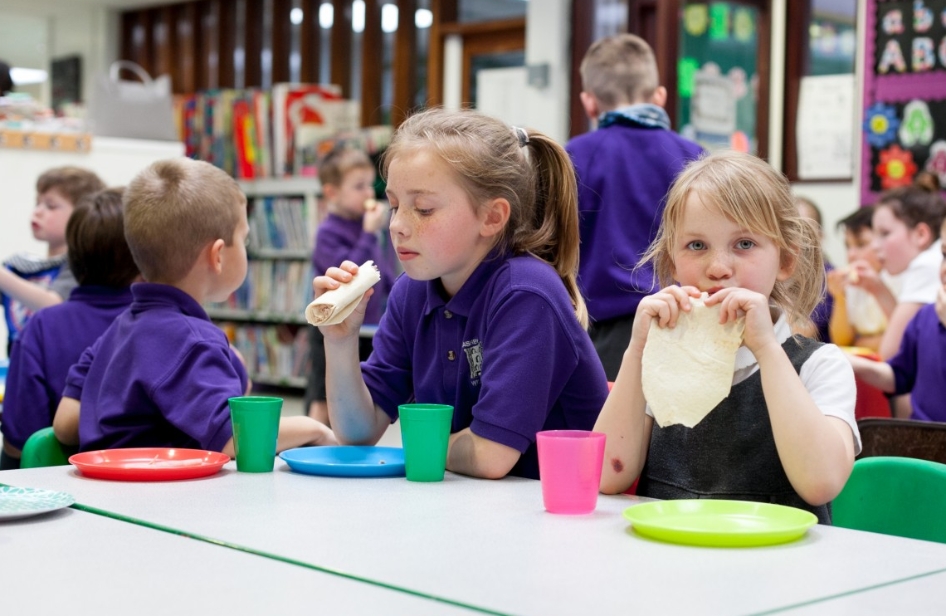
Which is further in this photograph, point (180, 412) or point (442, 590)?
point (180, 412)

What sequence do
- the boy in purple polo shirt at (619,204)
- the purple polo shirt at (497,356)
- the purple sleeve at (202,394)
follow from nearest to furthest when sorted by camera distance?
the purple polo shirt at (497,356)
the purple sleeve at (202,394)
the boy in purple polo shirt at (619,204)

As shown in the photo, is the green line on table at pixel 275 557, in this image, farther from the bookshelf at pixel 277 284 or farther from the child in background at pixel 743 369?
the bookshelf at pixel 277 284

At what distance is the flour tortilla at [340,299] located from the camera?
1.66 metres

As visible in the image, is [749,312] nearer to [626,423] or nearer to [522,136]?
[626,423]

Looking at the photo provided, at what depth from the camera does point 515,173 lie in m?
1.85

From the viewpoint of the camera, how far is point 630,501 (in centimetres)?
144

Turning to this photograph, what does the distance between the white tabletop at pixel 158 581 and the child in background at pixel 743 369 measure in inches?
22.8

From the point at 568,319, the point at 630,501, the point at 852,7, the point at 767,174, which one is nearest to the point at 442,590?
the point at 630,501


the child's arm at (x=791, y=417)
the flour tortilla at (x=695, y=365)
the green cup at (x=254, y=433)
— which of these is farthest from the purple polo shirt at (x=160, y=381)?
the child's arm at (x=791, y=417)

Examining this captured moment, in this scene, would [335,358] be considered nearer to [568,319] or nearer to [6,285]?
[568,319]

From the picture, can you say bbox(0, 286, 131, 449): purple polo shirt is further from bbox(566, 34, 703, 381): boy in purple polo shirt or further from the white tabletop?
bbox(566, 34, 703, 381): boy in purple polo shirt

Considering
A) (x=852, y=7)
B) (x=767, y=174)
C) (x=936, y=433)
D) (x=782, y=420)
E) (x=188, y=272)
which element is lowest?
(x=936, y=433)

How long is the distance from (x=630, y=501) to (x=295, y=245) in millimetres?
6239

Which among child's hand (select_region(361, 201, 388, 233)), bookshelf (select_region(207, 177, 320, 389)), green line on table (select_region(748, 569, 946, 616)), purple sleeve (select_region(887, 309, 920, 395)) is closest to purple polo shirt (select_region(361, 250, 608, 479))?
green line on table (select_region(748, 569, 946, 616))
